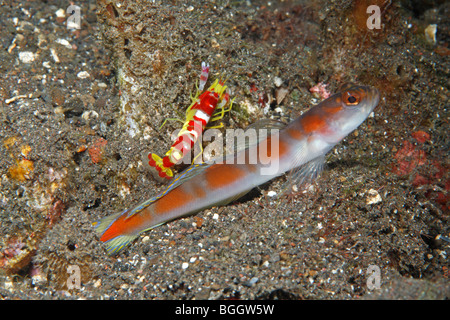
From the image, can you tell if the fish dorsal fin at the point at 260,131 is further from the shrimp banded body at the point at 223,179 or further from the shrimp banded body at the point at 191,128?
the shrimp banded body at the point at 191,128

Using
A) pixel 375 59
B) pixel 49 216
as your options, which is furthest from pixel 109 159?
pixel 375 59

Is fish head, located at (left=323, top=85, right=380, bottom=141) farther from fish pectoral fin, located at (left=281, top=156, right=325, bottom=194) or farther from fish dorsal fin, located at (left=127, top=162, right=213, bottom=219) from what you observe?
fish dorsal fin, located at (left=127, top=162, right=213, bottom=219)

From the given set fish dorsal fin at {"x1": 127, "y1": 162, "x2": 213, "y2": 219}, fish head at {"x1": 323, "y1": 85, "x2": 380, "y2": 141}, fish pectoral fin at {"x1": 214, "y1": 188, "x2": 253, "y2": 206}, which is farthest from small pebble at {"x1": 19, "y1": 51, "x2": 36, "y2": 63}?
fish head at {"x1": 323, "y1": 85, "x2": 380, "y2": 141}

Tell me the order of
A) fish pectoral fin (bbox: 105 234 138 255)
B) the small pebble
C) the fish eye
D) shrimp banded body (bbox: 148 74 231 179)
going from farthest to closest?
the small pebble, shrimp banded body (bbox: 148 74 231 179), fish pectoral fin (bbox: 105 234 138 255), the fish eye

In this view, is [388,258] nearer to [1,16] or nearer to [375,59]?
[375,59]

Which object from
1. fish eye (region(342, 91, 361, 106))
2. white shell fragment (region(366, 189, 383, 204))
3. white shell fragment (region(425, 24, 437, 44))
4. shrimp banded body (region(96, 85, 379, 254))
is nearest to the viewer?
fish eye (region(342, 91, 361, 106))

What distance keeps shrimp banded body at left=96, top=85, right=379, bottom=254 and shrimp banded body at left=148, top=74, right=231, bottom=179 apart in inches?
12.5

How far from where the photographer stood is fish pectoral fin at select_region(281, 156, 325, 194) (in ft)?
10.8

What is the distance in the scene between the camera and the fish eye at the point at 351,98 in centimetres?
284

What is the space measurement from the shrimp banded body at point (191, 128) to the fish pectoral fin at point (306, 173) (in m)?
1.19

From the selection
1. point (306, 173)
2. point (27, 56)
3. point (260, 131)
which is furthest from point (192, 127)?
A: point (27, 56)

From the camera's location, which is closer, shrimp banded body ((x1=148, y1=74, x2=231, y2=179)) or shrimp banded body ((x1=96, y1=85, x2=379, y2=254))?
shrimp banded body ((x1=96, y1=85, x2=379, y2=254))

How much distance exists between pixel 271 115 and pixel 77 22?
388 cm

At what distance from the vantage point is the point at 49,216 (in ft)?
11.5
